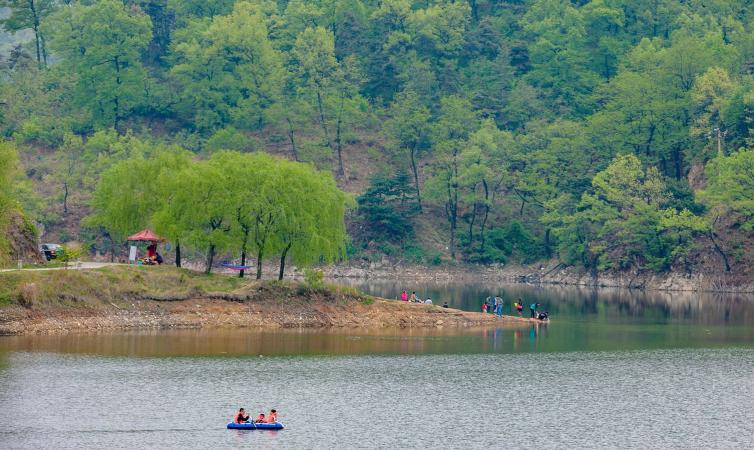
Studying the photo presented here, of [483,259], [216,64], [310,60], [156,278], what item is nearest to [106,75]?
[216,64]

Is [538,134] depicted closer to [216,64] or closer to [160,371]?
[216,64]

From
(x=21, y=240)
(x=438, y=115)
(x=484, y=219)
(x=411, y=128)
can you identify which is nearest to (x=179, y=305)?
(x=21, y=240)

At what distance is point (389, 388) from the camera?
71.1 m

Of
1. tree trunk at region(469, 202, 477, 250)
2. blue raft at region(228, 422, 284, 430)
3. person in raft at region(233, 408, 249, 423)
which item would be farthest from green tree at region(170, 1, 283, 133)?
blue raft at region(228, 422, 284, 430)

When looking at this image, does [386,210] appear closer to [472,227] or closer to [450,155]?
[450,155]

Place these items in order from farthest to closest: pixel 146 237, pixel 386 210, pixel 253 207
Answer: pixel 386 210
pixel 146 237
pixel 253 207

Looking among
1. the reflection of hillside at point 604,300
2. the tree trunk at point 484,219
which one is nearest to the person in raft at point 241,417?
the reflection of hillside at point 604,300

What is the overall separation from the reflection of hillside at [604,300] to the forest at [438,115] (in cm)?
992

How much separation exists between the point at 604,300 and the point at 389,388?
60.3m

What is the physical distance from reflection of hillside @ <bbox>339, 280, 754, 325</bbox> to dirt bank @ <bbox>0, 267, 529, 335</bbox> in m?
16.2

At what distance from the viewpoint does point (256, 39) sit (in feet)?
566

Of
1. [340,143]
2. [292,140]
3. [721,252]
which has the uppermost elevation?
[340,143]

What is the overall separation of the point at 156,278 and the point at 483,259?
6920 centimetres

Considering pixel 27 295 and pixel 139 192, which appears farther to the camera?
pixel 139 192
